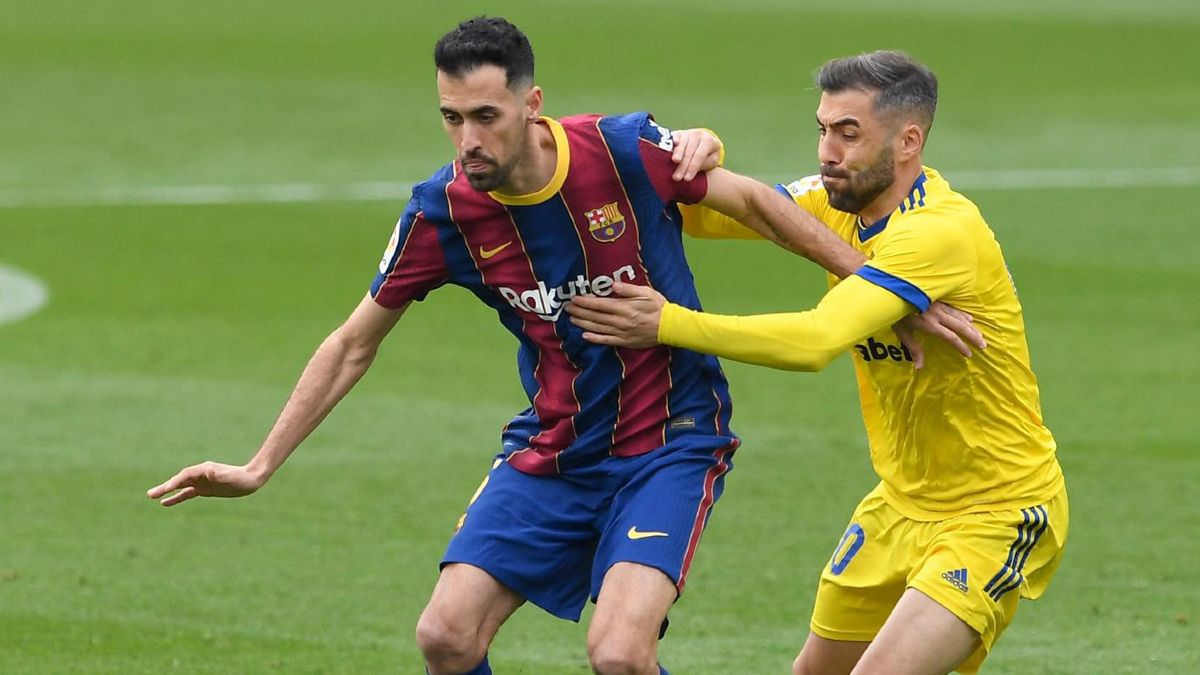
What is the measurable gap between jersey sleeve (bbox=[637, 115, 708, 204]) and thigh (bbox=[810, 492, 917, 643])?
1178 millimetres

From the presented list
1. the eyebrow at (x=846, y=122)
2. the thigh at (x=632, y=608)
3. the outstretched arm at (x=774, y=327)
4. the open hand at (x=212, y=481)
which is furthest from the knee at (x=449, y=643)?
the eyebrow at (x=846, y=122)

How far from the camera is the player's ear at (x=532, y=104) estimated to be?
20.4 feet

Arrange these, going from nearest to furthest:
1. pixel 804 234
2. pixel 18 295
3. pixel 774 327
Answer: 1. pixel 774 327
2. pixel 804 234
3. pixel 18 295

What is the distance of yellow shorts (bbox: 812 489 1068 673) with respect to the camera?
6.10m

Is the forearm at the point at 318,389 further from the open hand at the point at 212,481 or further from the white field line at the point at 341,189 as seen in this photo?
the white field line at the point at 341,189

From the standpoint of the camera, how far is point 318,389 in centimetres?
662

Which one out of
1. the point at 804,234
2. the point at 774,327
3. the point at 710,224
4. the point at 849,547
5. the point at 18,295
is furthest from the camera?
the point at 18,295

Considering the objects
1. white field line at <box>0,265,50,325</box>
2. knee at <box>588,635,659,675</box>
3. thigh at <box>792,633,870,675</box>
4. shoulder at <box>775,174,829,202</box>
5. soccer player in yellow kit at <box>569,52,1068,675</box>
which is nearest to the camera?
knee at <box>588,635,659,675</box>

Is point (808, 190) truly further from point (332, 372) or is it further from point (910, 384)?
point (332, 372)

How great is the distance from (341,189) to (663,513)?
14490 millimetres

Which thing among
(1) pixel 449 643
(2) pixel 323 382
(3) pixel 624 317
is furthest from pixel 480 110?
(1) pixel 449 643

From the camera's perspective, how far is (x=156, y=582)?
9.09 meters

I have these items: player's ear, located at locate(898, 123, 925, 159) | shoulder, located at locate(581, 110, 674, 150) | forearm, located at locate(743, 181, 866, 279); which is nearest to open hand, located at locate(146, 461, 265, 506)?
shoulder, located at locate(581, 110, 674, 150)

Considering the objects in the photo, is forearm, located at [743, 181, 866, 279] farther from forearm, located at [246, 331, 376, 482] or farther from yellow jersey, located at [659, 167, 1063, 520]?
forearm, located at [246, 331, 376, 482]
